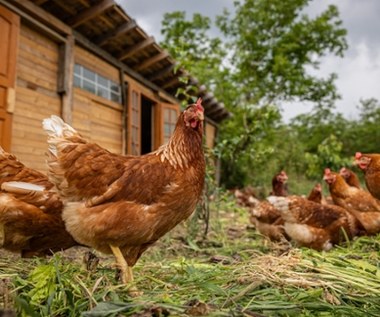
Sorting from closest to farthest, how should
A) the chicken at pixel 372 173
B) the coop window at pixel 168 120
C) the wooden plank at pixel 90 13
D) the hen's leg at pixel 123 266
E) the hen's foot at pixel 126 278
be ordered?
the hen's foot at pixel 126 278 < the hen's leg at pixel 123 266 < the chicken at pixel 372 173 < the wooden plank at pixel 90 13 < the coop window at pixel 168 120

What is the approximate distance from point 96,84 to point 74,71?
0.71m

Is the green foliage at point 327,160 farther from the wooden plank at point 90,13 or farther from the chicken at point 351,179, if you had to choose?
the wooden plank at point 90,13

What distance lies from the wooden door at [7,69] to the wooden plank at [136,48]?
2902 millimetres

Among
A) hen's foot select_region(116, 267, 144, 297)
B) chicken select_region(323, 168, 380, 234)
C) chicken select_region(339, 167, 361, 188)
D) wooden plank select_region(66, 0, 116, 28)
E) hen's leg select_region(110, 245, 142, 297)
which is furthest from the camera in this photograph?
chicken select_region(339, 167, 361, 188)

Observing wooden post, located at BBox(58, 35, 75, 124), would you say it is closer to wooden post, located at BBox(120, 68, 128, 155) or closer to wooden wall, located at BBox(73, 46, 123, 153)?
wooden wall, located at BBox(73, 46, 123, 153)

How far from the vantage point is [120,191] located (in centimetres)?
243

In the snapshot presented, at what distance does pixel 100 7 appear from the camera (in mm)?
5953

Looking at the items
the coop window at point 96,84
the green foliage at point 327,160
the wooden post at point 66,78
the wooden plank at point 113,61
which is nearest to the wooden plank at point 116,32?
the wooden plank at point 113,61

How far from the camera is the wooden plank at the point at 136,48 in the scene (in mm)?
7375

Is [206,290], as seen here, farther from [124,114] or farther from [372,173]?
[124,114]

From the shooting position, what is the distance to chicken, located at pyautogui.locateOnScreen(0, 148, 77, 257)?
2.77m

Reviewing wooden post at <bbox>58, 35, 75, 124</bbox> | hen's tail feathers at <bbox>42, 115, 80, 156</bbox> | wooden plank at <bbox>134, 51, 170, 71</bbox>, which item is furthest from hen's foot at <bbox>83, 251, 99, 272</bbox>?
wooden plank at <bbox>134, 51, 170, 71</bbox>

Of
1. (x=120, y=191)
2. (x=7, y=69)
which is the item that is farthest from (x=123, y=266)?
(x=7, y=69)

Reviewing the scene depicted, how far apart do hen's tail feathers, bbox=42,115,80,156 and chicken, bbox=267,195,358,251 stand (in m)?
2.92
